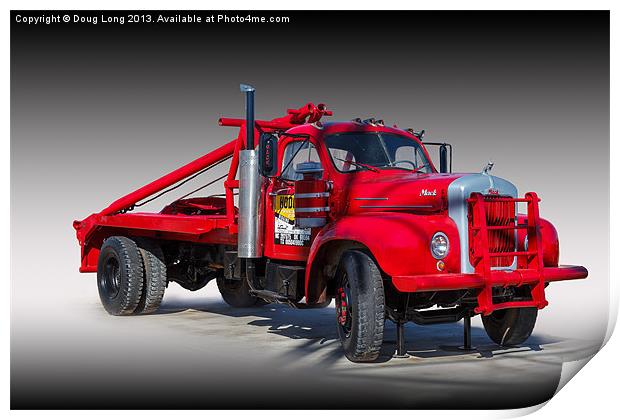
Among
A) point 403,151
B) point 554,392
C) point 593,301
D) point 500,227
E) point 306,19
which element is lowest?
point 554,392

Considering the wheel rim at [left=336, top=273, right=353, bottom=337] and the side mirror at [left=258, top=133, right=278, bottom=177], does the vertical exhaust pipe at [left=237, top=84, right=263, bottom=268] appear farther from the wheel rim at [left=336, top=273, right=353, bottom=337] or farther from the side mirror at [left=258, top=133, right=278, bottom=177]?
the wheel rim at [left=336, top=273, right=353, bottom=337]

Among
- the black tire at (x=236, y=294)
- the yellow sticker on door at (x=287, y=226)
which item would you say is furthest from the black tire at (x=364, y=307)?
the black tire at (x=236, y=294)

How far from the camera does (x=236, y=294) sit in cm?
1224

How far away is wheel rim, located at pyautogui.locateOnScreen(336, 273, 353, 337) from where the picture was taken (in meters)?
7.79

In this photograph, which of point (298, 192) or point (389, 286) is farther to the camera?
point (298, 192)

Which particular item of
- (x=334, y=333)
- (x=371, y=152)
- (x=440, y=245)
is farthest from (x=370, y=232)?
(x=334, y=333)

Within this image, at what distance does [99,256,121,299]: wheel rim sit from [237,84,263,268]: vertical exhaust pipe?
119 inches

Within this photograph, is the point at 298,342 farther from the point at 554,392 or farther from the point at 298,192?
the point at 554,392

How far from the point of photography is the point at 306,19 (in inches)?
300

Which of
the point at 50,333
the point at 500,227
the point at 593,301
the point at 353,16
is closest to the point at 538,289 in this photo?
the point at 500,227

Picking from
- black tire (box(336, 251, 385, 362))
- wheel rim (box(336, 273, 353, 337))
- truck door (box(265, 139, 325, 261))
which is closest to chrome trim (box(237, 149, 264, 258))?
truck door (box(265, 139, 325, 261))

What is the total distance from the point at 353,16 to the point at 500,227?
84.2 inches

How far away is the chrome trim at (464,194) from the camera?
292 inches

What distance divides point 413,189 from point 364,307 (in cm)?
119
